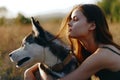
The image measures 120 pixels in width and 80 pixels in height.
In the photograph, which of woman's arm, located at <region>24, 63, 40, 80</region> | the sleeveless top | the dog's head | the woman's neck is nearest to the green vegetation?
the dog's head

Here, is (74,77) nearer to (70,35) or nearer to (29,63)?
(70,35)

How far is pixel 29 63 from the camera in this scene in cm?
579

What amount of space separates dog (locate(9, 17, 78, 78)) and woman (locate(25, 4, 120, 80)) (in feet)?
1.70

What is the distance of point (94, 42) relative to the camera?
4.99 meters

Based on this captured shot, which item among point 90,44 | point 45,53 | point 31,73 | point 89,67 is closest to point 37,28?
point 45,53

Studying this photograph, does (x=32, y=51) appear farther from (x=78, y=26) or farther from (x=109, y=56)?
(x=109, y=56)

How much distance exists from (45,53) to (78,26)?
983 millimetres

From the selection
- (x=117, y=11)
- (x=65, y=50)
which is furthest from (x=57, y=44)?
(x=117, y=11)

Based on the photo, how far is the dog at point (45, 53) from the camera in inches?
216

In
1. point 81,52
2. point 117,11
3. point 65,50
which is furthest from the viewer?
point 117,11

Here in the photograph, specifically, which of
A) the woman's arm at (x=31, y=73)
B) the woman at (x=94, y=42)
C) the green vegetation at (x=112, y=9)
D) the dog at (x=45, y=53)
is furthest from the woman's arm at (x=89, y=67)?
the green vegetation at (x=112, y=9)

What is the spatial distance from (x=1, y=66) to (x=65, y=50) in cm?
250

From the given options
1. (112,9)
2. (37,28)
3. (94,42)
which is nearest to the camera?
(94,42)

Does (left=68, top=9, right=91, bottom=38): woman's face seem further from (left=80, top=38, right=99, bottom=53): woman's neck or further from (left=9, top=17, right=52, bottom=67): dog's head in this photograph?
(left=9, top=17, right=52, bottom=67): dog's head
